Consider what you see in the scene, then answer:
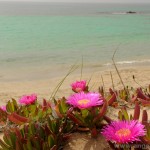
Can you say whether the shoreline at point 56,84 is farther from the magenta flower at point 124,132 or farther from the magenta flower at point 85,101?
the magenta flower at point 124,132

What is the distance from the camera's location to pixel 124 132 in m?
1.61

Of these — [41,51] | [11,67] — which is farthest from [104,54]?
[11,67]

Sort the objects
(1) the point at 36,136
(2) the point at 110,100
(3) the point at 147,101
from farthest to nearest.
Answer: (3) the point at 147,101, (2) the point at 110,100, (1) the point at 36,136

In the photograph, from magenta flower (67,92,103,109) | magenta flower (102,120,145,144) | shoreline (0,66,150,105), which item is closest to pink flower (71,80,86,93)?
magenta flower (67,92,103,109)

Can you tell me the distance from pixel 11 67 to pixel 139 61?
4.47 meters

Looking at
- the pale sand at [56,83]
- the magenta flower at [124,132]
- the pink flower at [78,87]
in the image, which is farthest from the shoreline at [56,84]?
the magenta flower at [124,132]

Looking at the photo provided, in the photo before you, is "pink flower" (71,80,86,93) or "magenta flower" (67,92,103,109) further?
"pink flower" (71,80,86,93)

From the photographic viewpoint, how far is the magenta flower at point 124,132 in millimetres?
1554

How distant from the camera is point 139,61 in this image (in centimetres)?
1151

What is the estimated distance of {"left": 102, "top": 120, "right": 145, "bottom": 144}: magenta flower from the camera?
61.2 inches

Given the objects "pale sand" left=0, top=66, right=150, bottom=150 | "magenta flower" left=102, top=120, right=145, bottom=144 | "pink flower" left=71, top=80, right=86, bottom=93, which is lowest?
"pale sand" left=0, top=66, right=150, bottom=150

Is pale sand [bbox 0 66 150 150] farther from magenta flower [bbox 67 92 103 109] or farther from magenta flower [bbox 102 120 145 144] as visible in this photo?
magenta flower [bbox 102 120 145 144]

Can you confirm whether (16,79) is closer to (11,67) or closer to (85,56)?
(11,67)

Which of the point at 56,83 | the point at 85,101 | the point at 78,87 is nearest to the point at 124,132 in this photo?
the point at 85,101
